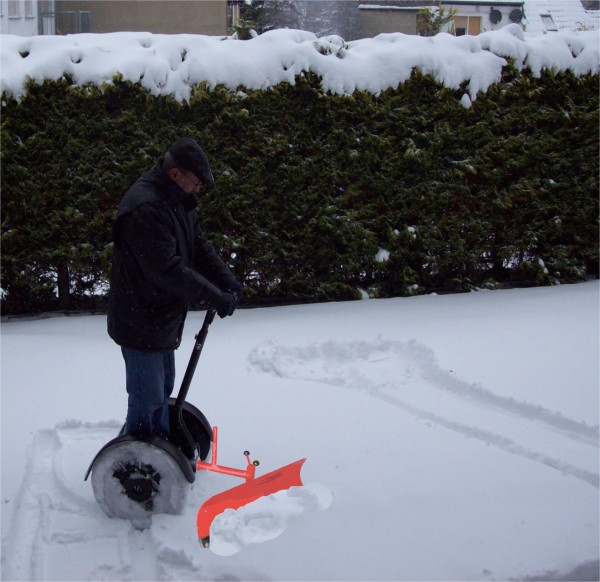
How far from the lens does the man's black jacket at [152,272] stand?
10.5 feet

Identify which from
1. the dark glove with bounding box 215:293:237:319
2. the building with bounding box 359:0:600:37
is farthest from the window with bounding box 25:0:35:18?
the dark glove with bounding box 215:293:237:319

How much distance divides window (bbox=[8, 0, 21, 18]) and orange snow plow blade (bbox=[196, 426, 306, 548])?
20.1m

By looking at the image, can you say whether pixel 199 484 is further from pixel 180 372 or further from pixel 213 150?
pixel 213 150

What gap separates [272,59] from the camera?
6.80 m

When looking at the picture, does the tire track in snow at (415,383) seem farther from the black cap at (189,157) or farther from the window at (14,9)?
the window at (14,9)

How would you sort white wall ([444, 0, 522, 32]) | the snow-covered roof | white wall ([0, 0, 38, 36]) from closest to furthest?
white wall ([0, 0, 38, 36]), the snow-covered roof, white wall ([444, 0, 522, 32])

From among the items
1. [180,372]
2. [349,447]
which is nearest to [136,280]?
[349,447]

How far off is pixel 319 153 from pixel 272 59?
99 centimetres

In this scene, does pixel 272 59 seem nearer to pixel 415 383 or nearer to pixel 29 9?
pixel 415 383

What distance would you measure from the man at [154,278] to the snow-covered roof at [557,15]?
20.6 meters

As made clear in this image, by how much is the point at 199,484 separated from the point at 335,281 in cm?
374

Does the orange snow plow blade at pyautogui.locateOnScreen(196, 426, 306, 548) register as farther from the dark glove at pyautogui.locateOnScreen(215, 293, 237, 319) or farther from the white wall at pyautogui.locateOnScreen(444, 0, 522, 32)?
the white wall at pyautogui.locateOnScreen(444, 0, 522, 32)

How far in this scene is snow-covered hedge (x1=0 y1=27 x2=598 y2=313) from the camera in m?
6.59

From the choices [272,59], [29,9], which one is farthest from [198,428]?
[29,9]
